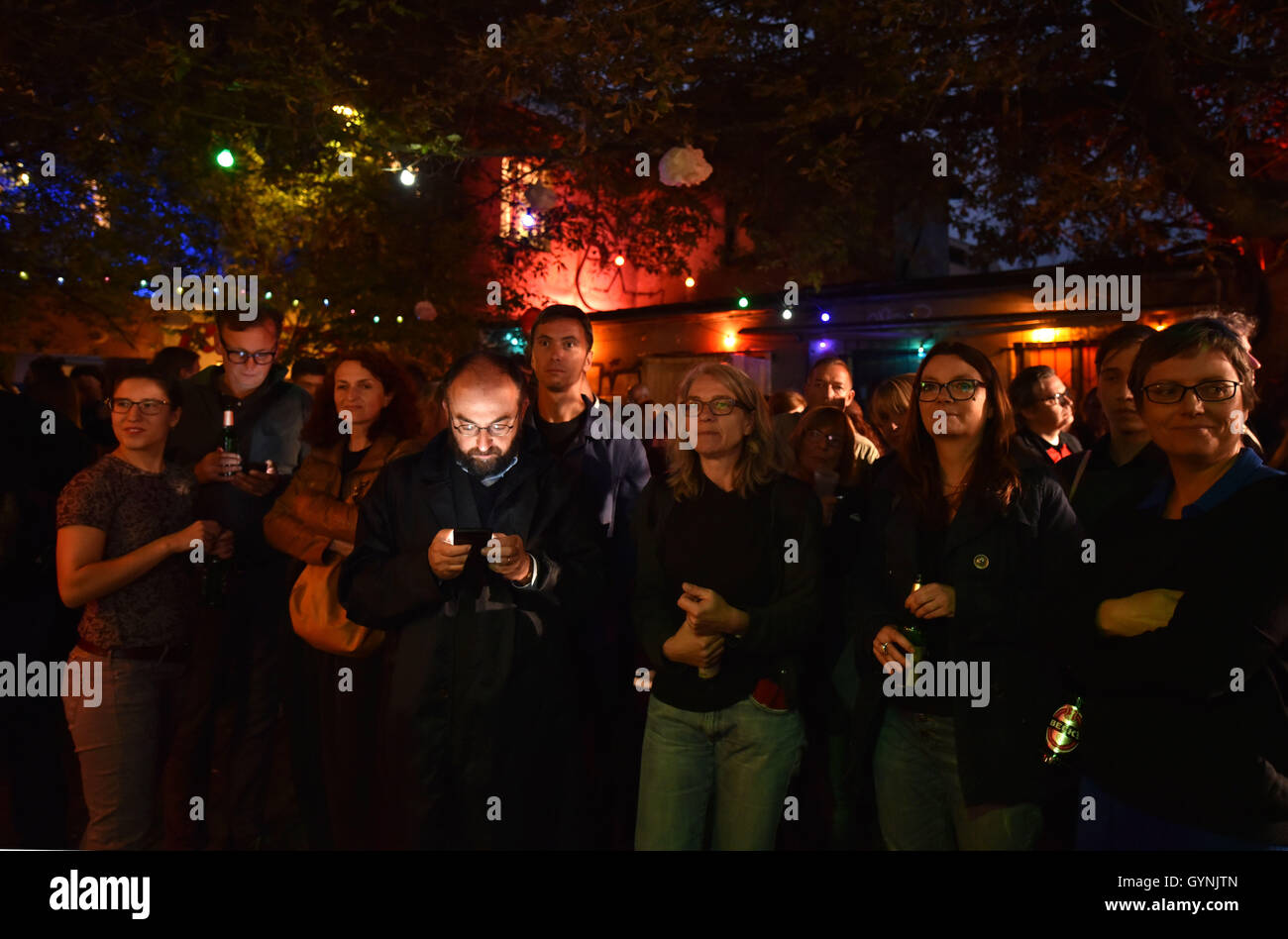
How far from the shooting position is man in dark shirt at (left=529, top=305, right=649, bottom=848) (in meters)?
3.44

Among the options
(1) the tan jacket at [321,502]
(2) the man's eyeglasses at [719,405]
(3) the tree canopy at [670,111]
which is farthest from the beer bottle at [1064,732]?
(3) the tree canopy at [670,111]

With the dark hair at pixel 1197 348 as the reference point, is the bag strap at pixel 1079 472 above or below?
below

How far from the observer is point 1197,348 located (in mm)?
2367

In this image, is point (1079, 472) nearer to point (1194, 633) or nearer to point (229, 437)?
point (1194, 633)

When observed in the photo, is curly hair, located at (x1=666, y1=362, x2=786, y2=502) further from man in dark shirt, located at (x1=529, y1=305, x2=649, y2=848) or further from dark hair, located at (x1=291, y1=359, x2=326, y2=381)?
dark hair, located at (x1=291, y1=359, x2=326, y2=381)

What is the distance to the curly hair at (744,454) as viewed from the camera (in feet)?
10.4

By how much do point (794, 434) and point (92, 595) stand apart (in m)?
3.15

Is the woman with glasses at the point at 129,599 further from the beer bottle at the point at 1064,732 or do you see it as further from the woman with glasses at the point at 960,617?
the beer bottle at the point at 1064,732

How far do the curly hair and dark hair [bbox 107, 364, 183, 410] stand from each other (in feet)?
7.29

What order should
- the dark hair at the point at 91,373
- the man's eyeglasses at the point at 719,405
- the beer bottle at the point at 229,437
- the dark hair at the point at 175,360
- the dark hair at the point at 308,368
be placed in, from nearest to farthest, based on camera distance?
the man's eyeglasses at the point at 719,405
the beer bottle at the point at 229,437
the dark hair at the point at 175,360
the dark hair at the point at 308,368
the dark hair at the point at 91,373

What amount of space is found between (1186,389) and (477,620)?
→ 223 centimetres

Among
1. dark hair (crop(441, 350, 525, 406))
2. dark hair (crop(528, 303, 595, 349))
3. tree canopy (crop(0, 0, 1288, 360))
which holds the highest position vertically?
tree canopy (crop(0, 0, 1288, 360))

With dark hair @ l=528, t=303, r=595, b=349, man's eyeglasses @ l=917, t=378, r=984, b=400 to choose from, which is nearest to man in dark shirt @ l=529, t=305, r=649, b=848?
dark hair @ l=528, t=303, r=595, b=349

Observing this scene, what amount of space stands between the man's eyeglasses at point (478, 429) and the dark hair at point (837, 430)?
1692 mm
